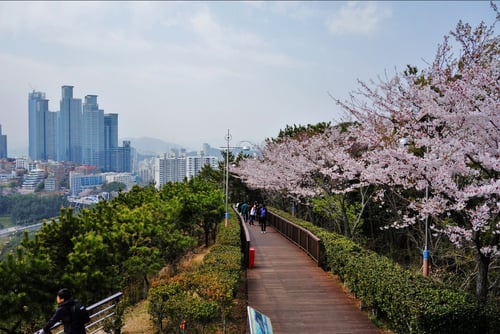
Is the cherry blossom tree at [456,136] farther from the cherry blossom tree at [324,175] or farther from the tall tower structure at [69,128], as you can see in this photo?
the tall tower structure at [69,128]

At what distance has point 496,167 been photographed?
21.0 ft

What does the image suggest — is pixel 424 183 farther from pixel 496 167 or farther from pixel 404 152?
pixel 496 167

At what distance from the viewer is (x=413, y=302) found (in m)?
6.38

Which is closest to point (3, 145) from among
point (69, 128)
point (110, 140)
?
point (69, 128)

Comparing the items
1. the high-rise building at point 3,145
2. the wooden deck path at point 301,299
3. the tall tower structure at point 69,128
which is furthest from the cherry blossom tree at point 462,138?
the tall tower structure at point 69,128

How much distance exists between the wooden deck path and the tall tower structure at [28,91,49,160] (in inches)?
4288

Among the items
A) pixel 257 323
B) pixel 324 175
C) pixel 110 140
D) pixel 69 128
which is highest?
pixel 69 128

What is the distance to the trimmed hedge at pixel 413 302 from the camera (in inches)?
235

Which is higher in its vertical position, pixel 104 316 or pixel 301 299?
pixel 104 316

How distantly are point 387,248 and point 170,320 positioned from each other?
61.6ft

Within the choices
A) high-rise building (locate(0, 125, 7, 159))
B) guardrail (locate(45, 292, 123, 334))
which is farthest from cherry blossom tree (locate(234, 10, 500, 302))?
high-rise building (locate(0, 125, 7, 159))

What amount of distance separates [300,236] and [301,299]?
782cm

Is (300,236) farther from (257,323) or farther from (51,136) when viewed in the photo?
(51,136)

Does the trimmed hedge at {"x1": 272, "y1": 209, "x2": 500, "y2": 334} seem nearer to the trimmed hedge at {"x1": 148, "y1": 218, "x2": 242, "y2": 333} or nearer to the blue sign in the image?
the trimmed hedge at {"x1": 148, "y1": 218, "x2": 242, "y2": 333}
